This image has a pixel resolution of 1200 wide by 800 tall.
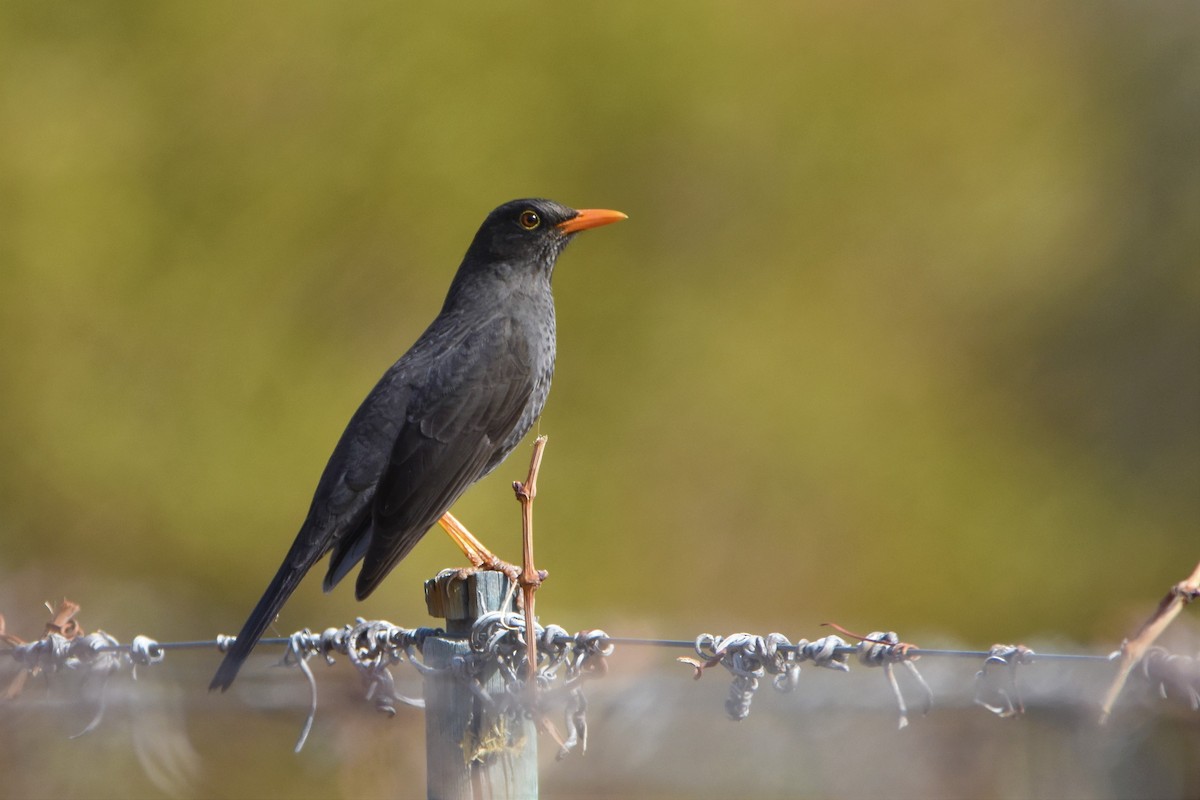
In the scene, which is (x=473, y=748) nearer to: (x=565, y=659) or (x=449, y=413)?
(x=565, y=659)

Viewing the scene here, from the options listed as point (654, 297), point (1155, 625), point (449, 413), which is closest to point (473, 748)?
point (1155, 625)

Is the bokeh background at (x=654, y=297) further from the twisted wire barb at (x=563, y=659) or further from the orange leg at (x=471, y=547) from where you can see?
the twisted wire barb at (x=563, y=659)

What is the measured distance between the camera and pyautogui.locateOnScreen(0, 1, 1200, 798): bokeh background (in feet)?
42.9

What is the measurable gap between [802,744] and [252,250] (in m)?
10.8

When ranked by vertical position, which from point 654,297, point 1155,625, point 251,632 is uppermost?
point 654,297

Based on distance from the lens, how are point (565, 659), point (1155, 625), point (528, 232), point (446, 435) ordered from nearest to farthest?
1. point (1155, 625)
2. point (565, 659)
3. point (446, 435)
4. point (528, 232)

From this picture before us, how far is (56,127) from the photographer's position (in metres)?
14.0

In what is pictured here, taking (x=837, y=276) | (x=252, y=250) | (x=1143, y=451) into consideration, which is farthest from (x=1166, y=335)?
(x=252, y=250)

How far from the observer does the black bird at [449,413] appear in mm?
5184

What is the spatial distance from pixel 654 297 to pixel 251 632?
11.9m

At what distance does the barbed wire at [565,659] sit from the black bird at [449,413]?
23.8 inches

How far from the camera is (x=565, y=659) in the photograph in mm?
3238

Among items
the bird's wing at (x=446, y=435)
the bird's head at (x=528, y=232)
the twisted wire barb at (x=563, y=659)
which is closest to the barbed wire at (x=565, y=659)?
the twisted wire barb at (x=563, y=659)

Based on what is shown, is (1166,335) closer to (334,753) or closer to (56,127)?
(56,127)
